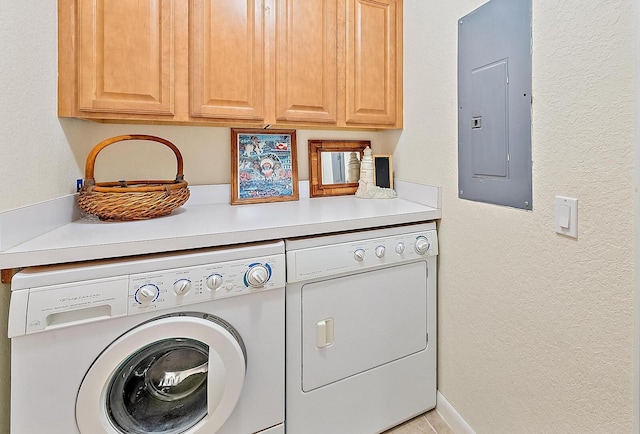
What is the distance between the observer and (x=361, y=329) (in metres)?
1.48

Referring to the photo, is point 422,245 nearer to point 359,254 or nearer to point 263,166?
point 359,254

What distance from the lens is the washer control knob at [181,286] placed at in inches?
43.0

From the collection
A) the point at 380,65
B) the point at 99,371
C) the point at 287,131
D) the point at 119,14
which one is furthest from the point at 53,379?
the point at 380,65

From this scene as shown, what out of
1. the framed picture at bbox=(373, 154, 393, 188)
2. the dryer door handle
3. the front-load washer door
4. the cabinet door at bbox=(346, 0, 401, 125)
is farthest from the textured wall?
the front-load washer door

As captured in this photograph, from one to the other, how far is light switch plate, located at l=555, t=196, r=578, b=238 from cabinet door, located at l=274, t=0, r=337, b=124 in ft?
3.73

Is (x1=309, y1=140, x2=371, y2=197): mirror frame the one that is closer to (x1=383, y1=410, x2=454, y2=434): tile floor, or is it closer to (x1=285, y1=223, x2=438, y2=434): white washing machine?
(x1=285, y1=223, x2=438, y2=434): white washing machine

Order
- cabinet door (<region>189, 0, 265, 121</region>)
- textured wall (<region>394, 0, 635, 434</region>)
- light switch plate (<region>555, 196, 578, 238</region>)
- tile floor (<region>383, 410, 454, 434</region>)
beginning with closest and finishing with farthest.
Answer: textured wall (<region>394, 0, 635, 434</region>), light switch plate (<region>555, 196, 578, 238</region>), cabinet door (<region>189, 0, 265, 121</region>), tile floor (<region>383, 410, 454, 434</region>)

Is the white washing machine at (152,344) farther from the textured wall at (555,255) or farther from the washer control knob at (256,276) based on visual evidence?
the textured wall at (555,255)

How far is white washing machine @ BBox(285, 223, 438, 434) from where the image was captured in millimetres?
1347

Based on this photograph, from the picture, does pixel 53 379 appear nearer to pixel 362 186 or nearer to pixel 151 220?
pixel 151 220

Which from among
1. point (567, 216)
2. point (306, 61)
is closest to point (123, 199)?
point (306, 61)

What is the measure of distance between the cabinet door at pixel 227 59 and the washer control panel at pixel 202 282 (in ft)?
2.52

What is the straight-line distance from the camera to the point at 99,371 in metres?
1.00

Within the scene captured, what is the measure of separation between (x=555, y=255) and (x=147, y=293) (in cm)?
133
